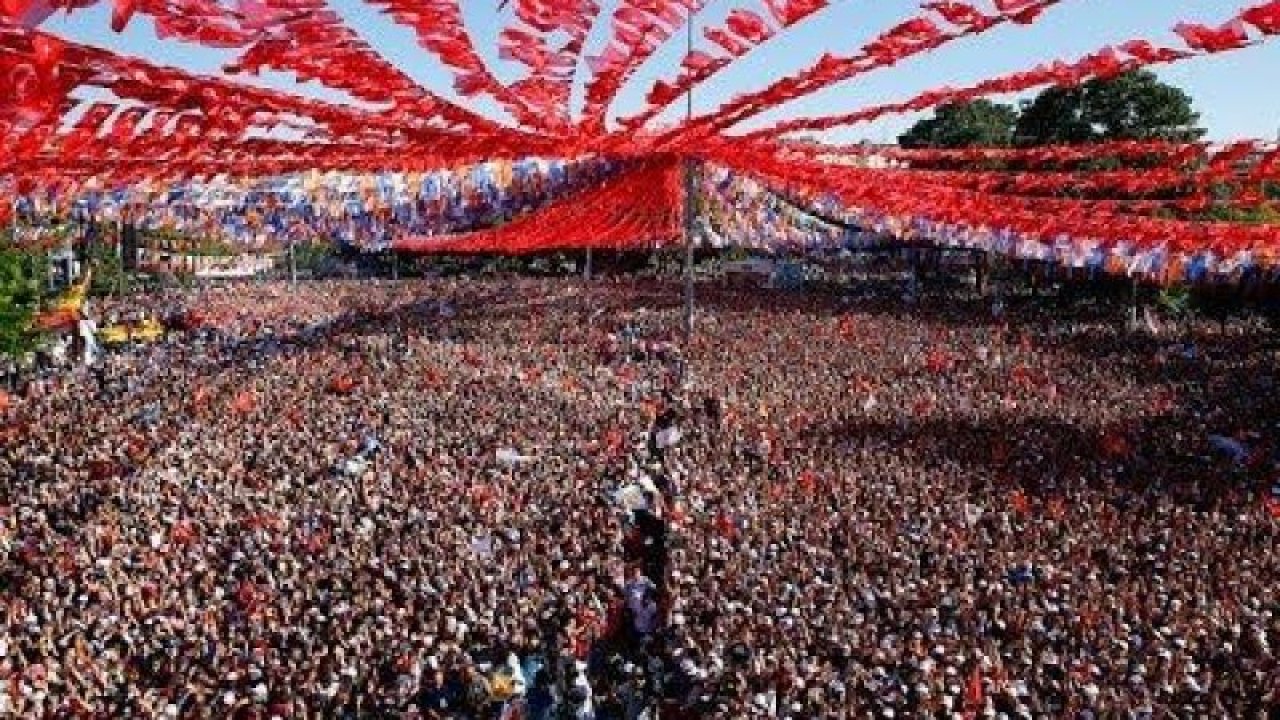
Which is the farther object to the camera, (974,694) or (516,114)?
(974,694)

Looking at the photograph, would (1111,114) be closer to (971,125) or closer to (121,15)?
(971,125)

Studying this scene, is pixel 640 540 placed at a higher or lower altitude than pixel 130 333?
lower

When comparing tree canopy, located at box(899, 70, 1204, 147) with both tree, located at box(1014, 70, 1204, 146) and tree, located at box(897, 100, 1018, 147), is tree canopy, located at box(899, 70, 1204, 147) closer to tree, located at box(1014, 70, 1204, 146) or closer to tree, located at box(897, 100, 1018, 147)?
tree, located at box(1014, 70, 1204, 146)

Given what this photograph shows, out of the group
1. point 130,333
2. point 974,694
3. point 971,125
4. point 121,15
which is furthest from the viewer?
point 971,125

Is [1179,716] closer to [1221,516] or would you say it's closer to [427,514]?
[1221,516]

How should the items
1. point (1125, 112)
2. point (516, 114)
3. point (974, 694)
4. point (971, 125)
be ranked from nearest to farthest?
point (516, 114)
point (974, 694)
point (1125, 112)
point (971, 125)

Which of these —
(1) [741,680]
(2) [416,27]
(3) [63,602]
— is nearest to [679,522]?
(1) [741,680]

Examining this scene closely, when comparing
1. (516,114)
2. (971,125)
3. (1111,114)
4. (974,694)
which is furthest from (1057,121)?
(516,114)
